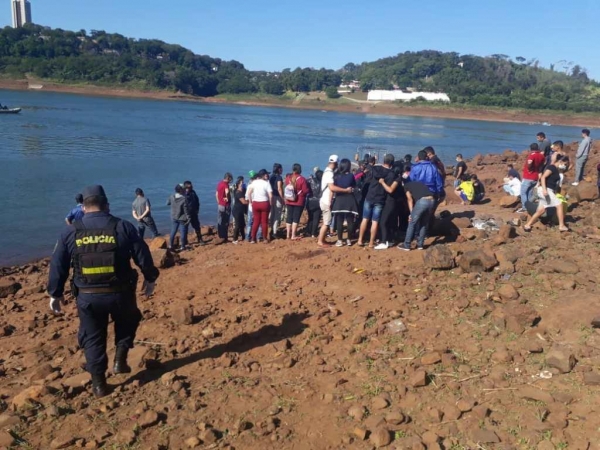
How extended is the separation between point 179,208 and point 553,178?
692cm

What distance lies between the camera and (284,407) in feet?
14.9

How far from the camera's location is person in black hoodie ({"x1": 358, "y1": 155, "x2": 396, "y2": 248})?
8570 millimetres

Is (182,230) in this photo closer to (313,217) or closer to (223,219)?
(223,219)

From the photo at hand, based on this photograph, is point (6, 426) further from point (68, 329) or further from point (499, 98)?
point (499, 98)

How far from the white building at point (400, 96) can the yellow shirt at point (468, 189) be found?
349ft

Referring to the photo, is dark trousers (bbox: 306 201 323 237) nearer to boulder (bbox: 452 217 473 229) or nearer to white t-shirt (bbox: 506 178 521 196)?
boulder (bbox: 452 217 473 229)

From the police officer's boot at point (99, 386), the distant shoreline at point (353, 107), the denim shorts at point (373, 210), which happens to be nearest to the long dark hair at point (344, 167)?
the denim shorts at point (373, 210)

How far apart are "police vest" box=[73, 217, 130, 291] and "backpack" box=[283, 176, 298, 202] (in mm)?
5757

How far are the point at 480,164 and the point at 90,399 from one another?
80.4 ft

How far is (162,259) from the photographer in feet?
32.2

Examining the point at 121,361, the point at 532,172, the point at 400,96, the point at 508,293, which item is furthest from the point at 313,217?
the point at 400,96

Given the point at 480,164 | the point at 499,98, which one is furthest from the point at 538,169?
the point at 499,98

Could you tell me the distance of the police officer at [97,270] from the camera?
15.0 ft

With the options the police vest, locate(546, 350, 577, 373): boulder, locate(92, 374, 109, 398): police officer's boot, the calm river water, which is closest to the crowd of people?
the police vest
